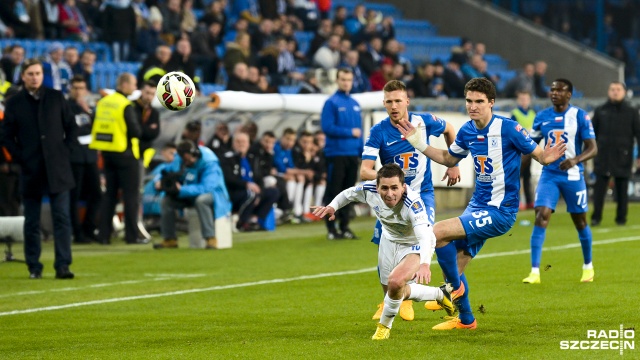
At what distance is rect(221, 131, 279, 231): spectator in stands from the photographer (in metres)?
19.8

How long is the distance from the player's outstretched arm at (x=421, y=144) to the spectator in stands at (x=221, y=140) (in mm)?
10218

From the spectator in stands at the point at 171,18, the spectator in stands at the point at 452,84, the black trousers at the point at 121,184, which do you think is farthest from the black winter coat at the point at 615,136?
the spectator in stands at the point at 171,18

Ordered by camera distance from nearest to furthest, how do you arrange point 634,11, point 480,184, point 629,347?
point 629,347 → point 480,184 → point 634,11

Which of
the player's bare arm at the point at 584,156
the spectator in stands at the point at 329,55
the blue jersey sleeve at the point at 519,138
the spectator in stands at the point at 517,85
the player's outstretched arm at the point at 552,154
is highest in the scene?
the spectator in stands at the point at 329,55

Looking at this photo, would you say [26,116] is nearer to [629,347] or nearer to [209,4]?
[629,347]

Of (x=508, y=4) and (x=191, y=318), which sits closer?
(x=191, y=318)

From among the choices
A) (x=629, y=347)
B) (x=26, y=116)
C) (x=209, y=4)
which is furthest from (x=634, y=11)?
(x=629, y=347)

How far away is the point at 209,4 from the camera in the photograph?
27531mm

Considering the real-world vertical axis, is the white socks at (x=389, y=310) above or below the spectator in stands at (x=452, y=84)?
below

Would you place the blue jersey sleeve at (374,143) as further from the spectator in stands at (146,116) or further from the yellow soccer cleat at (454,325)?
the spectator in stands at (146,116)

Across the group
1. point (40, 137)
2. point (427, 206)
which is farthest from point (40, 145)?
point (427, 206)

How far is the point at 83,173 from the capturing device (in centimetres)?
1792

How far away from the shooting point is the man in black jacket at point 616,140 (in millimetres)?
20500

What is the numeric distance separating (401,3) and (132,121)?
60.8 ft
